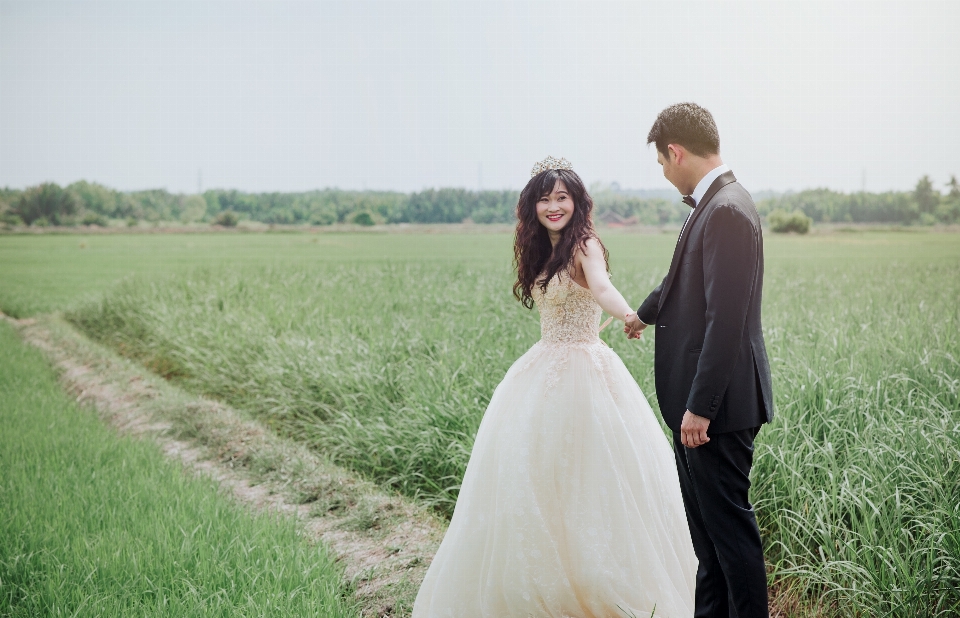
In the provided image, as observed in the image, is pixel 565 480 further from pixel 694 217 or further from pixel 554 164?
pixel 554 164

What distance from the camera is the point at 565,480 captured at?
2803mm

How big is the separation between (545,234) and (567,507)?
3.55ft

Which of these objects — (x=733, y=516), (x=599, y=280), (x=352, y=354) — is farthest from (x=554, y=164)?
(x=352, y=354)

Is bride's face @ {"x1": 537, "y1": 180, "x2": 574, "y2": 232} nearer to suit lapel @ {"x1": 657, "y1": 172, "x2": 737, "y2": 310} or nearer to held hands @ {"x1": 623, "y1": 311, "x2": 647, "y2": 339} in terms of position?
held hands @ {"x1": 623, "y1": 311, "x2": 647, "y2": 339}

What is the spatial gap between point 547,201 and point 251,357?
5.61 m

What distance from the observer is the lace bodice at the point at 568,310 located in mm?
2973

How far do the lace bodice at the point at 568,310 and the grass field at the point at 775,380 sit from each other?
1116mm

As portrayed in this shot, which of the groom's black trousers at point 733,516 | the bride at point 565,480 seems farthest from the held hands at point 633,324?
the groom's black trousers at point 733,516

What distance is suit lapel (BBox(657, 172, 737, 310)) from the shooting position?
88.6 inches

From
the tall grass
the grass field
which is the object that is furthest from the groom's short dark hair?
the tall grass

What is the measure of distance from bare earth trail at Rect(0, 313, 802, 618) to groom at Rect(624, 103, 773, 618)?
978mm

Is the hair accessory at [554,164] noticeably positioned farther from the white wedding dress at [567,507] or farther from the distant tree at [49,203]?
the distant tree at [49,203]

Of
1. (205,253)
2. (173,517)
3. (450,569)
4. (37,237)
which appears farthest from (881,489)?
(37,237)

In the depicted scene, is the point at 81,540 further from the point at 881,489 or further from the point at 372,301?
the point at 372,301
